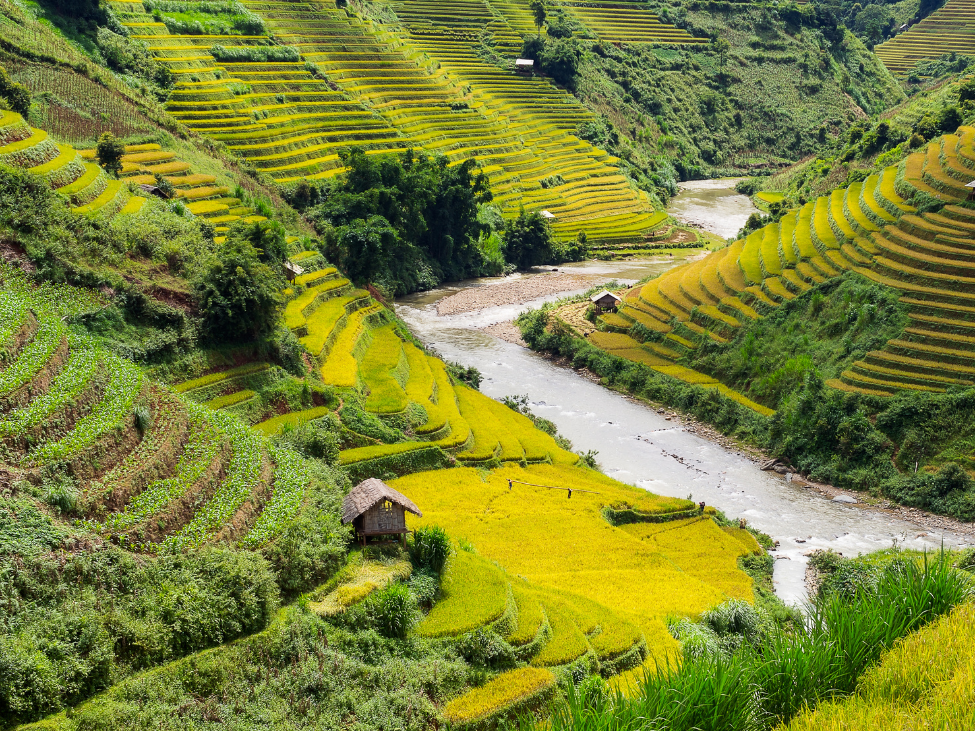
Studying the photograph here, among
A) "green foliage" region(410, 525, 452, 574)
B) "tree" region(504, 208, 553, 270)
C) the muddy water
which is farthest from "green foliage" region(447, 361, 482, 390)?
the muddy water

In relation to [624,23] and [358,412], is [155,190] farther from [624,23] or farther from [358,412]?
[624,23]

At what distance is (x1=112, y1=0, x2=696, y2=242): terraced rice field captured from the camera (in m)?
71.7

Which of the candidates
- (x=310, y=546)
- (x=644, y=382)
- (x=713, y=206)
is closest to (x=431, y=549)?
(x=310, y=546)

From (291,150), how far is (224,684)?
59.4 m

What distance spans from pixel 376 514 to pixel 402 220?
46585mm

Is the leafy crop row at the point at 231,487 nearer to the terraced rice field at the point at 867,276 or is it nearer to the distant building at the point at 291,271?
the distant building at the point at 291,271

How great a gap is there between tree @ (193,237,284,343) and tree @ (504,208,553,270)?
42.4 meters

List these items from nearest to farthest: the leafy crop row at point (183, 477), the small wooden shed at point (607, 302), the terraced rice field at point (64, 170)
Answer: the leafy crop row at point (183, 477) < the terraced rice field at point (64, 170) < the small wooden shed at point (607, 302)

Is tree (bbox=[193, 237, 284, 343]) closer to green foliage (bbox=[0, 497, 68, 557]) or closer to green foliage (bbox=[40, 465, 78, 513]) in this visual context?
green foliage (bbox=[40, 465, 78, 513])

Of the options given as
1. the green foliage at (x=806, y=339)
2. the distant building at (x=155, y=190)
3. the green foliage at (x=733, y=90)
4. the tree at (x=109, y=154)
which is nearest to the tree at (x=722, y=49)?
the green foliage at (x=733, y=90)

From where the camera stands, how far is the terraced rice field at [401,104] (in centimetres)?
7169

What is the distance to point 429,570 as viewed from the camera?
73.2ft

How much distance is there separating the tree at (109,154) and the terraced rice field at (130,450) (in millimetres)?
23994

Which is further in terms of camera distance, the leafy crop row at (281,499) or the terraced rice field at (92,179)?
the terraced rice field at (92,179)
